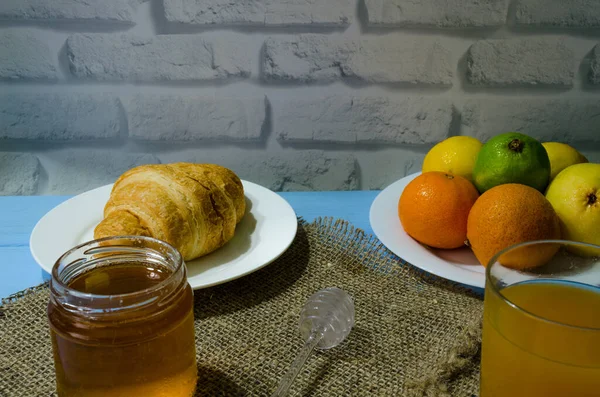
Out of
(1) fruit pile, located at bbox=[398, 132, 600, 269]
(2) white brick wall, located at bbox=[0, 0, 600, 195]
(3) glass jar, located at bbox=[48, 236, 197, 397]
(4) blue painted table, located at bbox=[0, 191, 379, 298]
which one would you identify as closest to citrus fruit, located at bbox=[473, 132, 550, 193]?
(1) fruit pile, located at bbox=[398, 132, 600, 269]

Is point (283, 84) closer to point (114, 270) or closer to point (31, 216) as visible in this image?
point (31, 216)

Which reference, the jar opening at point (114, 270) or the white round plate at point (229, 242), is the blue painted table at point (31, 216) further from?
the jar opening at point (114, 270)

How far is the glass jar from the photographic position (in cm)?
51

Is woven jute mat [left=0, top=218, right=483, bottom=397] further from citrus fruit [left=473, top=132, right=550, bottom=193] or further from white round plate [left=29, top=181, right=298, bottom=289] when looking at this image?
citrus fruit [left=473, top=132, right=550, bottom=193]

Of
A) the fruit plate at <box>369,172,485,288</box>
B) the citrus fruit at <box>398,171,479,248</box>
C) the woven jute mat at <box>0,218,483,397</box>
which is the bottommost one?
the woven jute mat at <box>0,218,483,397</box>

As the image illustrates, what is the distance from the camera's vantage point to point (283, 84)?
1.24 meters

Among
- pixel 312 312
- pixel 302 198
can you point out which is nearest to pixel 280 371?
pixel 312 312

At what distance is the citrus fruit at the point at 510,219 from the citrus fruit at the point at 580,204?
55 mm

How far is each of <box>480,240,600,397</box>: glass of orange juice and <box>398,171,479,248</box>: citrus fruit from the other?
339 mm

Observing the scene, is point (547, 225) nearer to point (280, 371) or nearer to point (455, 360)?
point (455, 360)

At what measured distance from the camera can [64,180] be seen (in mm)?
1333

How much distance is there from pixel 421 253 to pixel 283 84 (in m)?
0.53

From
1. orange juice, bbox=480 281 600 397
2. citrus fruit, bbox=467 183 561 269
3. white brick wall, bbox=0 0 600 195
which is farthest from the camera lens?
white brick wall, bbox=0 0 600 195

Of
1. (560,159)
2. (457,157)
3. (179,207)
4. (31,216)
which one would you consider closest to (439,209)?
(457,157)
